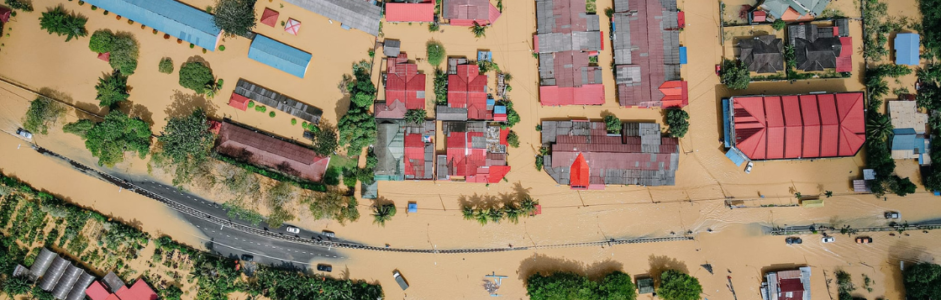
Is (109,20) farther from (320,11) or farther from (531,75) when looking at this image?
(531,75)

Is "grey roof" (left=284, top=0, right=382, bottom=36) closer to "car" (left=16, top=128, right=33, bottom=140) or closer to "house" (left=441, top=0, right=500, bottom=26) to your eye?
"house" (left=441, top=0, right=500, bottom=26)

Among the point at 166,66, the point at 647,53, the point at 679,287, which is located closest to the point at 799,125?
the point at 647,53

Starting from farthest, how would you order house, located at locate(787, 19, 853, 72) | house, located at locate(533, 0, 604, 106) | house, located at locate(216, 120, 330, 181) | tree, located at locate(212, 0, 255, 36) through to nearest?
house, located at locate(533, 0, 604, 106) < house, located at locate(216, 120, 330, 181) < house, located at locate(787, 19, 853, 72) < tree, located at locate(212, 0, 255, 36)

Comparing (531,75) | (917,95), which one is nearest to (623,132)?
(531,75)

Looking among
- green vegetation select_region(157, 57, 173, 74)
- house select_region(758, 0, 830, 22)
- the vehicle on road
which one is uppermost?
house select_region(758, 0, 830, 22)

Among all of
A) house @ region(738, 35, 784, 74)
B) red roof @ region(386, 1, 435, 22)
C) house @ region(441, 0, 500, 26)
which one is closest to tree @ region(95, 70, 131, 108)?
red roof @ region(386, 1, 435, 22)

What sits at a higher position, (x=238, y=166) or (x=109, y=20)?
(x=109, y=20)
